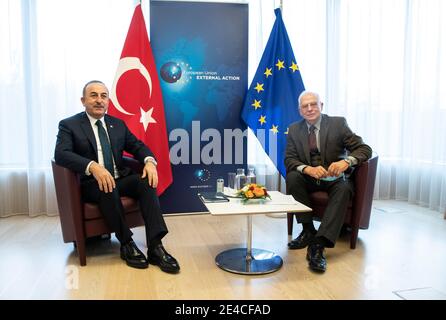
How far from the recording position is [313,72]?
4.16m

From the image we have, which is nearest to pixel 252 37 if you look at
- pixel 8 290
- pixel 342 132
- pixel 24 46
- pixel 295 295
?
pixel 342 132

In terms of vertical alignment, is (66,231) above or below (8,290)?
above

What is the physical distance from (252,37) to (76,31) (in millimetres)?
1799

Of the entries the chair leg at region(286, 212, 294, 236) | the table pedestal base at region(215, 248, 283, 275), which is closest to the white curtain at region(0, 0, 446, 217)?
the chair leg at region(286, 212, 294, 236)

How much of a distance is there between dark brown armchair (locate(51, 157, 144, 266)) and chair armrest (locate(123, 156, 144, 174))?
Result: 0.33 m

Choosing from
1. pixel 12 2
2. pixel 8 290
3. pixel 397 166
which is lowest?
pixel 8 290

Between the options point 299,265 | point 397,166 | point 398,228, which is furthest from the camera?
point 397,166

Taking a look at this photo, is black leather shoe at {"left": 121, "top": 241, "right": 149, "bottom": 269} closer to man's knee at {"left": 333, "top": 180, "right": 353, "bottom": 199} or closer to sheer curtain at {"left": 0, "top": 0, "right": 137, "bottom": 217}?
man's knee at {"left": 333, "top": 180, "right": 353, "bottom": 199}

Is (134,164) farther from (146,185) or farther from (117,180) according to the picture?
(146,185)

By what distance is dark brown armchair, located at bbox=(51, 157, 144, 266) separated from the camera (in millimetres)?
2352

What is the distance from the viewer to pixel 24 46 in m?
3.52

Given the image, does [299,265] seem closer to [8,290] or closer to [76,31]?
[8,290]

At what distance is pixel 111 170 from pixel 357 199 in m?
1.82

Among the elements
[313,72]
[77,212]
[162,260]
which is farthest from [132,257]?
[313,72]
